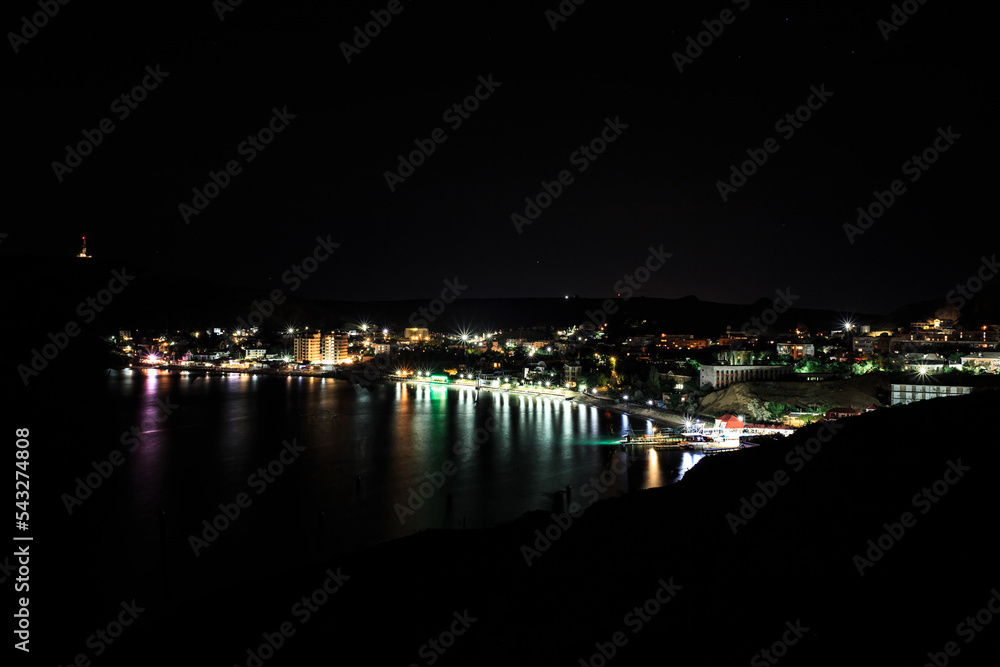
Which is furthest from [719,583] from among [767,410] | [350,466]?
[767,410]

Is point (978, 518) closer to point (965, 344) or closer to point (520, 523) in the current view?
point (520, 523)

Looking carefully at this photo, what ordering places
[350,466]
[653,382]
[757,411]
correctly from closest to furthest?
1. [350,466]
2. [757,411]
3. [653,382]

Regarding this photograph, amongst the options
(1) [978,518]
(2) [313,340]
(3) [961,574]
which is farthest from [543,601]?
(2) [313,340]

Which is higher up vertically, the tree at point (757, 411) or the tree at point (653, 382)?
the tree at point (653, 382)

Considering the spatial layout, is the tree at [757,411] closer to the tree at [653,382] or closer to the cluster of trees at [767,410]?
the cluster of trees at [767,410]

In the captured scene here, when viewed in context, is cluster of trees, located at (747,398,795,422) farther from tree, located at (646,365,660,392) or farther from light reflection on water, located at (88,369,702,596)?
tree, located at (646,365,660,392)

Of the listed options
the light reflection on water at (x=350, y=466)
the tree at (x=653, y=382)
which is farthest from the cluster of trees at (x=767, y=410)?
the tree at (x=653, y=382)

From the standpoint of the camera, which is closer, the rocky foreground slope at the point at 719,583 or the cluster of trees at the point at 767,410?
the rocky foreground slope at the point at 719,583

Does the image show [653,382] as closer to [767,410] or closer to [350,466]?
[767,410]

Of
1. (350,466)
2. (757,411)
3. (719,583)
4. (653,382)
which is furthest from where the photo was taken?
(653,382)

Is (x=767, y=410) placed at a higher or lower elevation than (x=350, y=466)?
higher

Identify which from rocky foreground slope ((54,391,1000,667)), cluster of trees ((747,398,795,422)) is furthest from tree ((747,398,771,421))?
rocky foreground slope ((54,391,1000,667))
